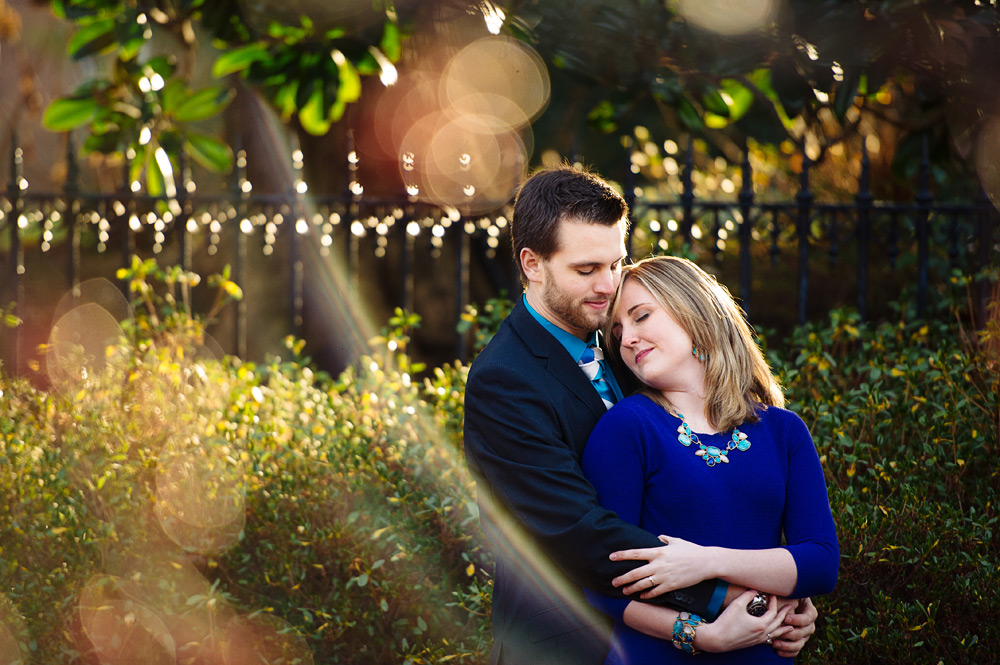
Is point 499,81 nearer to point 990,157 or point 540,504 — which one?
point 990,157

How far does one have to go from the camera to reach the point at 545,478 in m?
2.10

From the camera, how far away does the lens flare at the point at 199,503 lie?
143 inches

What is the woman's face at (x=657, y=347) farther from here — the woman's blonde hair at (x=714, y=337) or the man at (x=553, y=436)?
the man at (x=553, y=436)

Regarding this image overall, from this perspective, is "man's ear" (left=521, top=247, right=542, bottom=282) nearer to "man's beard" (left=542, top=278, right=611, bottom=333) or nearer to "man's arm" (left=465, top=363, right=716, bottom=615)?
"man's beard" (left=542, top=278, right=611, bottom=333)

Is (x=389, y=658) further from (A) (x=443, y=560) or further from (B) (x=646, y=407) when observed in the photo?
(B) (x=646, y=407)

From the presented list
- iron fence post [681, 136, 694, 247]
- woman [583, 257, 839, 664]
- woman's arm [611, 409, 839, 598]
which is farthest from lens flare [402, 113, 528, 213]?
woman's arm [611, 409, 839, 598]

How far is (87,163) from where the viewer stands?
39.3 feet

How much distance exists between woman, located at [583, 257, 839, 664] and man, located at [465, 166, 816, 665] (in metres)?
0.06

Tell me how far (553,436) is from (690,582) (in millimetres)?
510

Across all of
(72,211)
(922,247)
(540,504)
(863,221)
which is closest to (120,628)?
(540,504)

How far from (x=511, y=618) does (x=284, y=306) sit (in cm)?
592

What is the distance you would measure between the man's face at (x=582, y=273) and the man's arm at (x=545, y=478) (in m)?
0.27

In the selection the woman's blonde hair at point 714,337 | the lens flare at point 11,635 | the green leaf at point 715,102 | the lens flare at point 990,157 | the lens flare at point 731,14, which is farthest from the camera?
the green leaf at point 715,102

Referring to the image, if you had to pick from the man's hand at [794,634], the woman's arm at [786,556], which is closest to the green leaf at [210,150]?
the woman's arm at [786,556]
